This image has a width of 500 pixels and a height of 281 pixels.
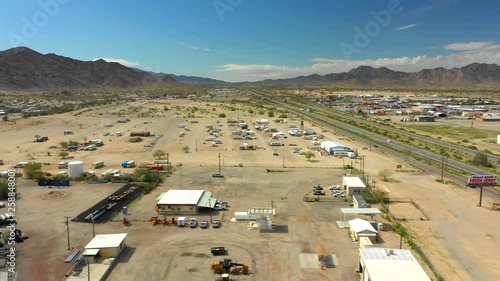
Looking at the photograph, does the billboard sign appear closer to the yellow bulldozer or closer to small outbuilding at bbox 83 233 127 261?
the yellow bulldozer

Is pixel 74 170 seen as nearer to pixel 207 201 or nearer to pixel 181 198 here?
pixel 181 198

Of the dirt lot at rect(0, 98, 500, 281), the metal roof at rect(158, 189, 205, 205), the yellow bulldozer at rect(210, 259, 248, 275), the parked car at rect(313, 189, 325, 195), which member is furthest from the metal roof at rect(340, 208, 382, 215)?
the metal roof at rect(158, 189, 205, 205)

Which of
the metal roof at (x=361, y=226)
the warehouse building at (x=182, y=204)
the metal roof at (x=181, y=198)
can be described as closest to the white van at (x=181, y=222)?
the warehouse building at (x=182, y=204)

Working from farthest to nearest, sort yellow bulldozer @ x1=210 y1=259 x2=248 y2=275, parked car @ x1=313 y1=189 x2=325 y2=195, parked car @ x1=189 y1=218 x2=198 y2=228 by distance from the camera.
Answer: parked car @ x1=313 y1=189 x2=325 y2=195
parked car @ x1=189 y1=218 x2=198 y2=228
yellow bulldozer @ x1=210 y1=259 x2=248 y2=275

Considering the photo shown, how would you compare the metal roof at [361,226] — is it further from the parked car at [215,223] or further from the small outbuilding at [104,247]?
the small outbuilding at [104,247]
